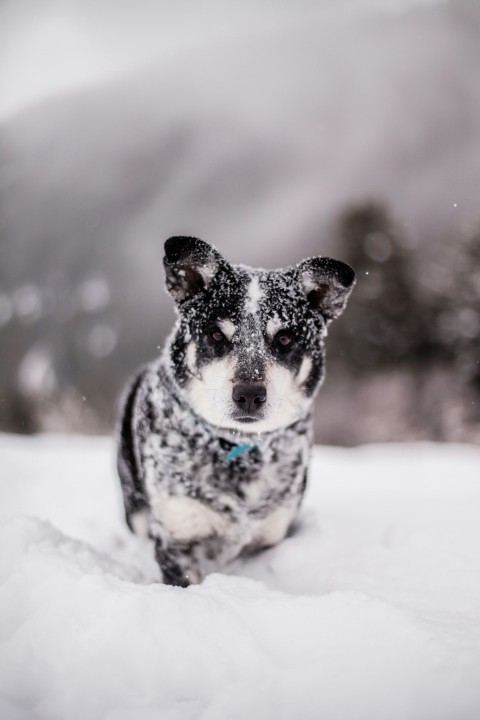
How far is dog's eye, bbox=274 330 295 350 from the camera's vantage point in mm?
2752

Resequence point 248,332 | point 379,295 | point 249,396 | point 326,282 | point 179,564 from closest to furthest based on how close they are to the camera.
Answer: point 249,396
point 248,332
point 179,564
point 326,282
point 379,295

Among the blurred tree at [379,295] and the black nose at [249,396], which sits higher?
the blurred tree at [379,295]

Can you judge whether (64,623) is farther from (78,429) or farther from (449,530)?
(78,429)

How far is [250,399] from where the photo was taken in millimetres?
2500

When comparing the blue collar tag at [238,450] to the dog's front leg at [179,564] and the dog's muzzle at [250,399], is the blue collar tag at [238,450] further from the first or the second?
the dog's front leg at [179,564]

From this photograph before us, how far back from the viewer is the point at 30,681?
160cm

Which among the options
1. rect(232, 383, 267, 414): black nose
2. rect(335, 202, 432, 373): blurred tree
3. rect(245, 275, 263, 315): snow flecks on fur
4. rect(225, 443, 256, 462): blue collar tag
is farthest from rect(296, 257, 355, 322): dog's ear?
rect(335, 202, 432, 373): blurred tree

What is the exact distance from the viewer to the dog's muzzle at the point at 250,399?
2.49 m

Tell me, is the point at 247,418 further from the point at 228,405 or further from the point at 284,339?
the point at 284,339

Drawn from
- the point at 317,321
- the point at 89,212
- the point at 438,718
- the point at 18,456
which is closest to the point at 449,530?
the point at 317,321

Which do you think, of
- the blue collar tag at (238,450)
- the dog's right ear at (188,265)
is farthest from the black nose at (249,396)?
the dog's right ear at (188,265)

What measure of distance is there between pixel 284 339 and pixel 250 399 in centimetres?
47

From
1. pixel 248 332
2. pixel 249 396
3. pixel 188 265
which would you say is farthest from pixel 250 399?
pixel 188 265

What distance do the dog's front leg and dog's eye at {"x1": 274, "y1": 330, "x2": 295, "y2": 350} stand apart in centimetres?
129
